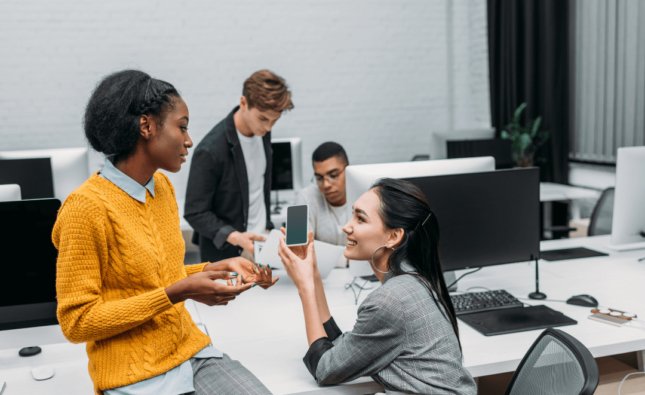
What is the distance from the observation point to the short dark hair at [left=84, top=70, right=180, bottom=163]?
1.22 meters

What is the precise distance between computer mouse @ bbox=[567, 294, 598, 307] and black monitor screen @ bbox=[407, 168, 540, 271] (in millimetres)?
180

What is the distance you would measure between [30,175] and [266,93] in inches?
46.0

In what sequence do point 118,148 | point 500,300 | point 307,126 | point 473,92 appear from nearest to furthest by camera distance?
point 118,148, point 500,300, point 307,126, point 473,92

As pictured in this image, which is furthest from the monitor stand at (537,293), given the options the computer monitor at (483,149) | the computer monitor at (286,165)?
the computer monitor at (286,165)

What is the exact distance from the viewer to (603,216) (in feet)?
10.3

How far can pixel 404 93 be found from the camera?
5.53 metres

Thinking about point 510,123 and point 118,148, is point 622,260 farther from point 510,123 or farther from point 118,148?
point 510,123

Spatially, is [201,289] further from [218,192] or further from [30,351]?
[218,192]

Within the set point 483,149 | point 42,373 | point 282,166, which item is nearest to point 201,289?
point 42,373

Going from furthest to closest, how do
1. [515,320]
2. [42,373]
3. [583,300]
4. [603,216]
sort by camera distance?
1. [603,216]
2. [583,300]
3. [515,320]
4. [42,373]

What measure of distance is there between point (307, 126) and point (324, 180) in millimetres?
2694

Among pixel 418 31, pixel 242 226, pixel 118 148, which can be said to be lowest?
pixel 242 226

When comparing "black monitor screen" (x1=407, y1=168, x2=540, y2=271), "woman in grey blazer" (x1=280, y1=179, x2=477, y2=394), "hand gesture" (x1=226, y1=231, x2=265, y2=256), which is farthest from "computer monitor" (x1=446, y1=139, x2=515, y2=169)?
"woman in grey blazer" (x1=280, y1=179, x2=477, y2=394)

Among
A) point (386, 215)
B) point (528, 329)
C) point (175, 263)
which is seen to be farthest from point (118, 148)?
point (528, 329)
